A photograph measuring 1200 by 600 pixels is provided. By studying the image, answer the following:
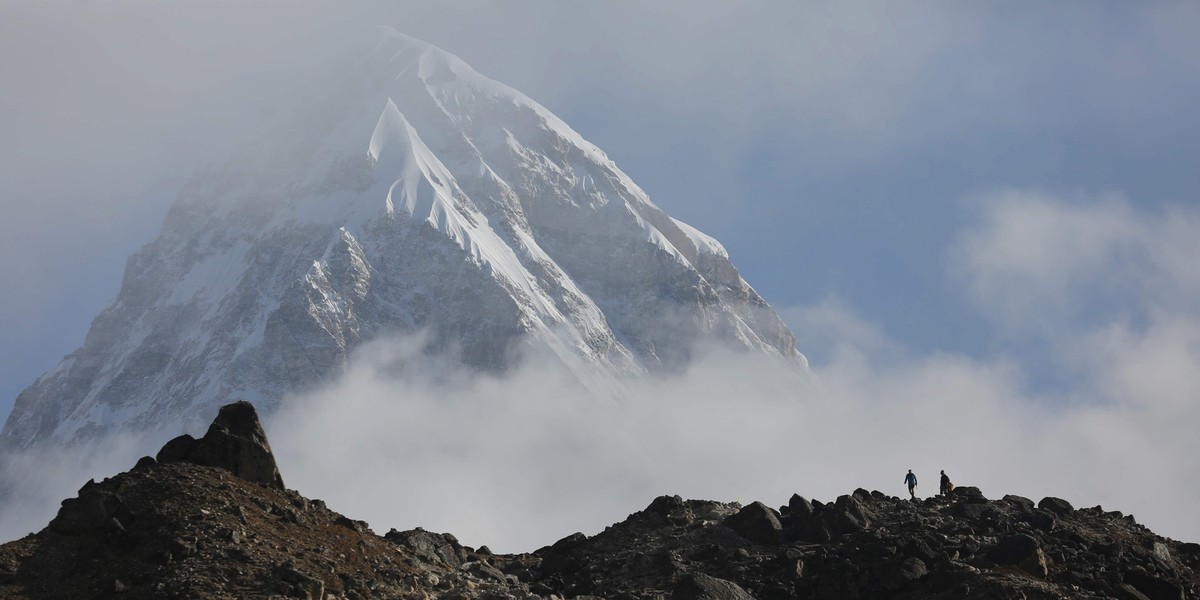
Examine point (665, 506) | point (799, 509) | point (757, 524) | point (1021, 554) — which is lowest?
point (1021, 554)

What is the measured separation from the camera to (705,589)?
169ft

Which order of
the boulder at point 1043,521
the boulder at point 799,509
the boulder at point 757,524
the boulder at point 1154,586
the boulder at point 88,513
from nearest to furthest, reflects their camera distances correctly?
the boulder at point 88,513
the boulder at point 1154,586
the boulder at point 757,524
the boulder at point 799,509
the boulder at point 1043,521

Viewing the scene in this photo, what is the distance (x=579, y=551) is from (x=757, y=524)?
7.68 meters

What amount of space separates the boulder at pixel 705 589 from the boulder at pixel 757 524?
8247 mm

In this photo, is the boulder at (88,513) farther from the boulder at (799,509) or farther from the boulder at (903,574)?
the boulder at (799,509)

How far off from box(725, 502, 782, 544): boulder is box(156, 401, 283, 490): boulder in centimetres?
1988

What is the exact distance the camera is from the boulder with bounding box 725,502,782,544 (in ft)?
201

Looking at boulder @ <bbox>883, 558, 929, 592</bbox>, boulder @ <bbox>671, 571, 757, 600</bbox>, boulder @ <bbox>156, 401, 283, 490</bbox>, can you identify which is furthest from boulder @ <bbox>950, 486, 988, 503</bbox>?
boulder @ <bbox>156, 401, 283, 490</bbox>

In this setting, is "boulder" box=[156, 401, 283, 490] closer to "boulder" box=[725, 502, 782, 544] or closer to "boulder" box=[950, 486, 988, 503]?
"boulder" box=[725, 502, 782, 544]

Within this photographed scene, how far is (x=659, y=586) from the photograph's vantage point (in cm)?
5509

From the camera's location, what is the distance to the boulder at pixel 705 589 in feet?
168

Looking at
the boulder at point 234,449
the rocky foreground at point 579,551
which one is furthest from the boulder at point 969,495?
the boulder at point 234,449

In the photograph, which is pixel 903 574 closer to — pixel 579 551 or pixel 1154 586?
pixel 1154 586

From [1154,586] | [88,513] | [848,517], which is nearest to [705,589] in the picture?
[848,517]
